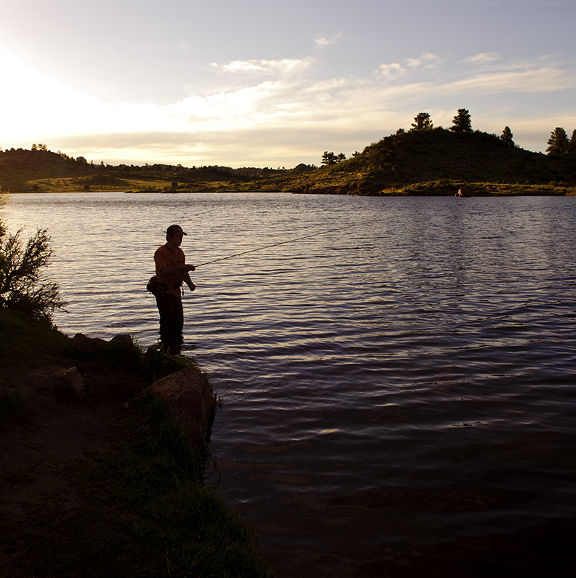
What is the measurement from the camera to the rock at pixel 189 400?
6.57m

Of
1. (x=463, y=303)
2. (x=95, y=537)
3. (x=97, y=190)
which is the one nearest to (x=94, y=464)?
(x=95, y=537)

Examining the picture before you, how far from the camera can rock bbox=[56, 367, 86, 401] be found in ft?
21.8

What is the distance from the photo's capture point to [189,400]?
6789mm

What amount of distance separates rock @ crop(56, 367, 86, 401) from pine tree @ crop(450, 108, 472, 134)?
7090 inches

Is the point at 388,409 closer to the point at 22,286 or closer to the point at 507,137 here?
the point at 22,286

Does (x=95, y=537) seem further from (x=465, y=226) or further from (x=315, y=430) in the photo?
(x=465, y=226)

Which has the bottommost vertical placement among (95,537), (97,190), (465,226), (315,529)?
(315,529)

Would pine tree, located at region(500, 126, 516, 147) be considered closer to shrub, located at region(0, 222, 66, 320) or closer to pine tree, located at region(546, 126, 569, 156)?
pine tree, located at region(546, 126, 569, 156)

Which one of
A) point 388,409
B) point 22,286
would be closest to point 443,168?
point 22,286

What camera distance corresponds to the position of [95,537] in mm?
4121

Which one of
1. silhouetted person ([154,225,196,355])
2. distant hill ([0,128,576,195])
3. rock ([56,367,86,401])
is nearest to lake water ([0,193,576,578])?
silhouetted person ([154,225,196,355])

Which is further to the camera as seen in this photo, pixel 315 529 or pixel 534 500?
pixel 534 500

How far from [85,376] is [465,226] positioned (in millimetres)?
40389

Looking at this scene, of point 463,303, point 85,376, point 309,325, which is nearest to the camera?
point 85,376
